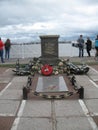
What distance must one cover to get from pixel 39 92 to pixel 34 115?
2633 millimetres

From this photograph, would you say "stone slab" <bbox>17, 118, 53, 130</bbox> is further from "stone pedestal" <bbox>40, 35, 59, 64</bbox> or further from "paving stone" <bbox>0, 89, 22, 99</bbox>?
"stone pedestal" <bbox>40, 35, 59, 64</bbox>

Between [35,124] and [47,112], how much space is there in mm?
1264

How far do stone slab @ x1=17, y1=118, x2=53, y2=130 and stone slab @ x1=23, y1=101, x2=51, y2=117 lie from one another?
1.69 ft

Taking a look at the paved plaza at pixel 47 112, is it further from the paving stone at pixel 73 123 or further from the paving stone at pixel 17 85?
the paving stone at pixel 17 85

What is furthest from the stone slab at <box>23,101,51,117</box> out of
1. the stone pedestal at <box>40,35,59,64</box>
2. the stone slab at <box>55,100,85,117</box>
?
the stone pedestal at <box>40,35,59,64</box>

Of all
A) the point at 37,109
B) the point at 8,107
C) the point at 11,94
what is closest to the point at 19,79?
the point at 11,94

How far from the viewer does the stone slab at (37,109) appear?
929 cm

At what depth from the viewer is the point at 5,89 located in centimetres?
1340

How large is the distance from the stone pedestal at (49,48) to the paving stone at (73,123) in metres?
11.6

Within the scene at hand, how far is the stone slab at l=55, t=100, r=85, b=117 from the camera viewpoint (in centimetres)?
927

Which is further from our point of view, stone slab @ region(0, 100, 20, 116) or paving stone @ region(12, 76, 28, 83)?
paving stone @ region(12, 76, 28, 83)

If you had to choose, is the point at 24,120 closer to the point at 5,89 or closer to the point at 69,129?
the point at 69,129

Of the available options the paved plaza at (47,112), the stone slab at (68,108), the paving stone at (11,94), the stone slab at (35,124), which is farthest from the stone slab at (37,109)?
the paving stone at (11,94)

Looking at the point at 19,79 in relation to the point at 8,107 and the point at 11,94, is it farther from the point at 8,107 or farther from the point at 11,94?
the point at 8,107
